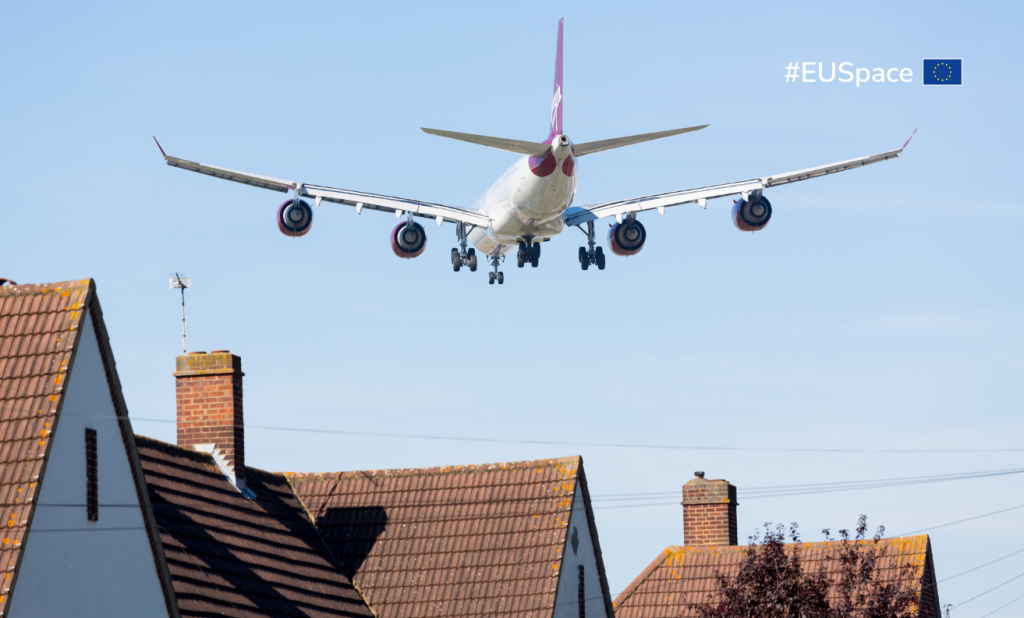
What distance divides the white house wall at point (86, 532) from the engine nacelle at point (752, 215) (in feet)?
96.9

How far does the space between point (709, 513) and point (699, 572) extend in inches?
97.5

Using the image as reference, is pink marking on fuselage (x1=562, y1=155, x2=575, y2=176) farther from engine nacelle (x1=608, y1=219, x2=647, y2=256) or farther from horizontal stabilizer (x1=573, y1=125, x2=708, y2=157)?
engine nacelle (x1=608, y1=219, x2=647, y2=256)

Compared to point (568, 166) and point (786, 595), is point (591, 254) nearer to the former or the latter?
point (568, 166)

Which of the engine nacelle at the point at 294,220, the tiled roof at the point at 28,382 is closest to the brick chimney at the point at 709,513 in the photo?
the engine nacelle at the point at 294,220

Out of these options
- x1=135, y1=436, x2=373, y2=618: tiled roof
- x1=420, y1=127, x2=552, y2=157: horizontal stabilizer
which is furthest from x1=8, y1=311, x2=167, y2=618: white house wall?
x1=420, y1=127, x2=552, y2=157: horizontal stabilizer

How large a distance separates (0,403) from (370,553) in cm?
1261

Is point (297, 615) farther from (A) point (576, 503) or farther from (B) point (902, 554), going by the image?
(B) point (902, 554)

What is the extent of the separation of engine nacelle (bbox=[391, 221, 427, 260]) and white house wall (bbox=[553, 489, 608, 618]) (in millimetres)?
18978

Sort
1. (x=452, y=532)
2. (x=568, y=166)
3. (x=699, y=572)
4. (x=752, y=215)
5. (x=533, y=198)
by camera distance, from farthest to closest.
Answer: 1. (x=752, y=215)
2. (x=533, y=198)
3. (x=568, y=166)
4. (x=699, y=572)
5. (x=452, y=532)

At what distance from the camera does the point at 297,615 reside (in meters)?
26.4

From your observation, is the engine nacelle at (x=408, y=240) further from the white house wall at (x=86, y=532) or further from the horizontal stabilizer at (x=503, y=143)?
the white house wall at (x=86, y=532)

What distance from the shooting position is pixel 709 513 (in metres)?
40.3

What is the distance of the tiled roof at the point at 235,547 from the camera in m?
24.3

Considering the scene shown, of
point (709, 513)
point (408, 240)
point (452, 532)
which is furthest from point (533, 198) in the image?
point (452, 532)
